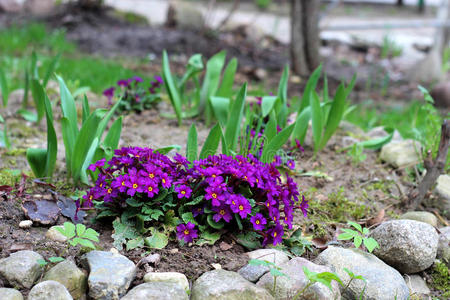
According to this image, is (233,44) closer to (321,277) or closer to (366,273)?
(366,273)

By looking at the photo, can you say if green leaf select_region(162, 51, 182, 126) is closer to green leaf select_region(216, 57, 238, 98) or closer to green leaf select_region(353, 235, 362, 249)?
green leaf select_region(216, 57, 238, 98)

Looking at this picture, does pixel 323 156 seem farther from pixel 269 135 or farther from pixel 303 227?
pixel 303 227

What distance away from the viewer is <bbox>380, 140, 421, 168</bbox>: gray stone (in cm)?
337

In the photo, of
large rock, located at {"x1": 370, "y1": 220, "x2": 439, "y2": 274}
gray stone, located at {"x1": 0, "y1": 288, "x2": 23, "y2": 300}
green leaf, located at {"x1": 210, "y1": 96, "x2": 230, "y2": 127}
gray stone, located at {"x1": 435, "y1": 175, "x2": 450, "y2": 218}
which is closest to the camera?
gray stone, located at {"x1": 0, "y1": 288, "x2": 23, "y2": 300}

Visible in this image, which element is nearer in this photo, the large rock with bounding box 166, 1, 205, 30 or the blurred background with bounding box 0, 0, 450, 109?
the blurred background with bounding box 0, 0, 450, 109

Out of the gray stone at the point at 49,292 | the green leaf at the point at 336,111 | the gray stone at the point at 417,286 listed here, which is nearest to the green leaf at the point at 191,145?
the gray stone at the point at 49,292

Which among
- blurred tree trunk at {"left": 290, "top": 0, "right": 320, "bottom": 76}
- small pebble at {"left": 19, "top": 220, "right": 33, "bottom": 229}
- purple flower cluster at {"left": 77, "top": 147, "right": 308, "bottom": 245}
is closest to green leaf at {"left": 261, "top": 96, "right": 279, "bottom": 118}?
purple flower cluster at {"left": 77, "top": 147, "right": 308, "bottom": 245}

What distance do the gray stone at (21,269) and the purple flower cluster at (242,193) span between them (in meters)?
0.65

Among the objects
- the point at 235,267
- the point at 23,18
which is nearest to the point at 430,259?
the point at 235,267

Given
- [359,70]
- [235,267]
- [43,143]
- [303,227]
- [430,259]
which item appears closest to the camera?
[235,267]

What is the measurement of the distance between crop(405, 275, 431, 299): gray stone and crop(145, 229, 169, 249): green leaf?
1173 mm

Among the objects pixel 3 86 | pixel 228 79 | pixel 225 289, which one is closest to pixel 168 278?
pixel 225 289

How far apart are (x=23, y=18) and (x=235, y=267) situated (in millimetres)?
7312

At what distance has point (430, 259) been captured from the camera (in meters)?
2.34
